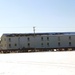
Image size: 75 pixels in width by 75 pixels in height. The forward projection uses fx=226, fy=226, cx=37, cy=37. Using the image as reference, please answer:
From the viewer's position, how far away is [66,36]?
241 feet

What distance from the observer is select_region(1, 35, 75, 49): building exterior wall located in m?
73.1

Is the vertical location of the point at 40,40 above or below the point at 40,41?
above

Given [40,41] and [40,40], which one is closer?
[40,41]

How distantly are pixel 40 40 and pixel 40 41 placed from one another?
35cm

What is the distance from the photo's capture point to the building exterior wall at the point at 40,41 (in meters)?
73.1

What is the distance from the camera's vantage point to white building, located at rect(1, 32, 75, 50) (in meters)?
73.1

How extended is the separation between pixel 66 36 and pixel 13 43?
57.2 feet

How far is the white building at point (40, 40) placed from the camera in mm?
73125

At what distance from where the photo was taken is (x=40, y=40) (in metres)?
73.1
